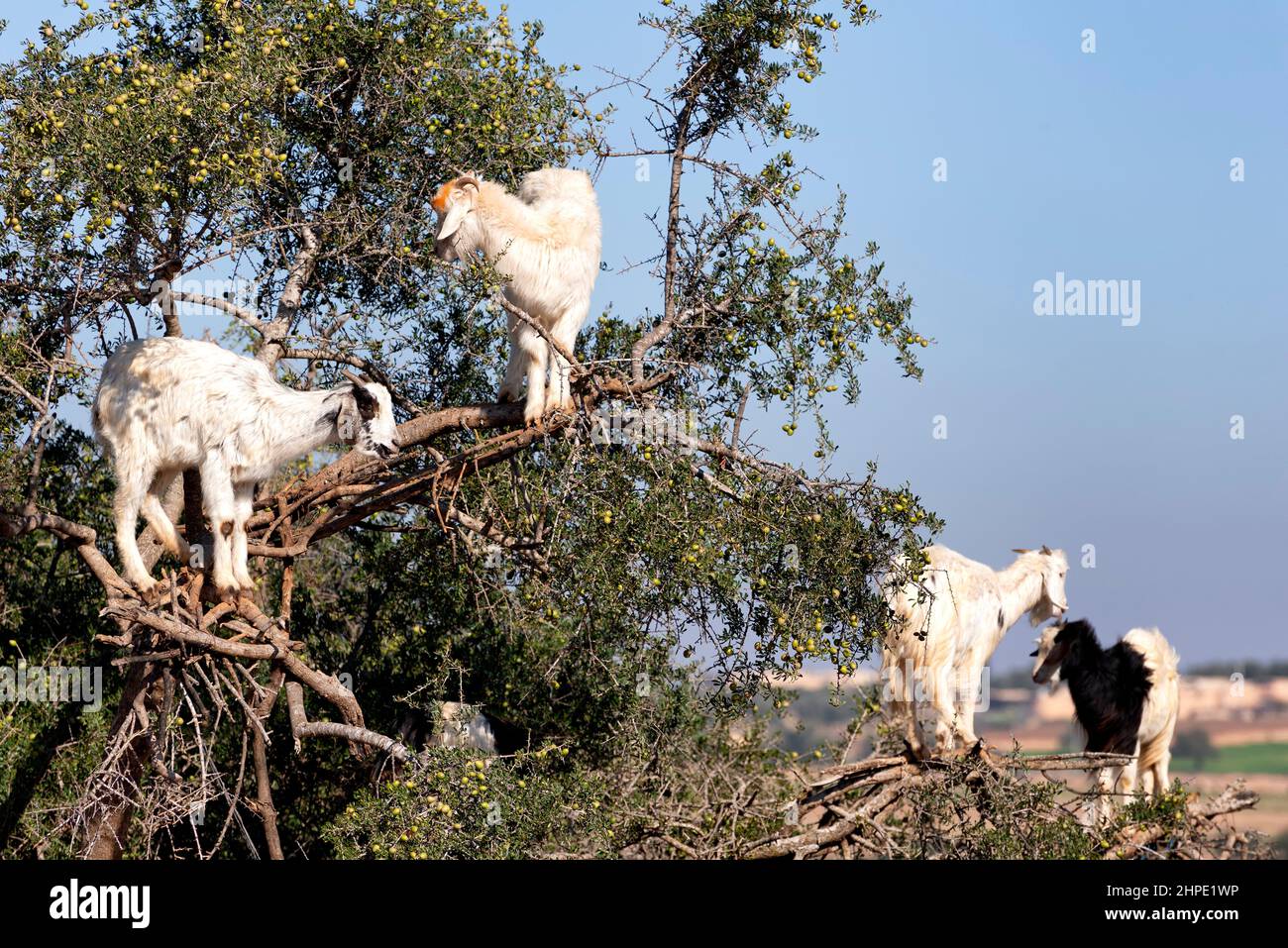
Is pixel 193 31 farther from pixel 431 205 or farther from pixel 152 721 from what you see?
pixel 152 721

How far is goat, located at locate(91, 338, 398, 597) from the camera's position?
7137 mm

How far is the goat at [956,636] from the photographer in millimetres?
9516

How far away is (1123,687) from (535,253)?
5.66m

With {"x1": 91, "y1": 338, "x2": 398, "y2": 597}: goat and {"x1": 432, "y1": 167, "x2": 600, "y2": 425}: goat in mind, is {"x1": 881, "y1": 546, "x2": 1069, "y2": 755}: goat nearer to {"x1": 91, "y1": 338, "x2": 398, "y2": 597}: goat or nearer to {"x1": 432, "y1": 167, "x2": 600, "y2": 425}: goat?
{"x1": 432, "y1": 167, "x2": 600, "y2": 425}: goat

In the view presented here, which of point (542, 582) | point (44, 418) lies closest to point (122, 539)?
point (44, 418)

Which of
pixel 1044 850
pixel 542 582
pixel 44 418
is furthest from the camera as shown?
pixel 542 582

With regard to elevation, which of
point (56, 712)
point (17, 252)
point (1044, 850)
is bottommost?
point (1044, 850)

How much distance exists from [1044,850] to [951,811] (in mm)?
848

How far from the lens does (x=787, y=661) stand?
7.15 metres

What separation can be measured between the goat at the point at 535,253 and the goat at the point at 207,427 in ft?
2.72

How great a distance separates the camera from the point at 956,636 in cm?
992

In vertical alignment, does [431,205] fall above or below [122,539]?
above

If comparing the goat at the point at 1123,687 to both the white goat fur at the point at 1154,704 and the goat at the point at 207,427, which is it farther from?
the goat at the point at 207,427

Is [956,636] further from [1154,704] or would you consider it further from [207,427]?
[207,427]
